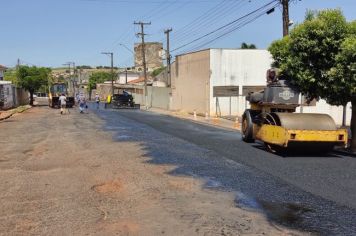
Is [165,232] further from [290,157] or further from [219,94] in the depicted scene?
[219,94]

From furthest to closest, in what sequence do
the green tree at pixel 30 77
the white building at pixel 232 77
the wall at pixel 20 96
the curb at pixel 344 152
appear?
the green tree at pixel 30 77
the wall at pixel 20 96
the white building at pixel 232 77
the curb at pixel 344 152

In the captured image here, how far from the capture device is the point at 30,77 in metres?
70.7

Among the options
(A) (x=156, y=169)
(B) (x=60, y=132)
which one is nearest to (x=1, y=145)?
(B) (x=60, y=132)

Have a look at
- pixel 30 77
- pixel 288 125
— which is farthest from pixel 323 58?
pixel 30 77

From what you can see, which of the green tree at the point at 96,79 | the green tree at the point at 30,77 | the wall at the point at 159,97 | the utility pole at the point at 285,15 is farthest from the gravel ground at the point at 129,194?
the green tree at the point at 96,79

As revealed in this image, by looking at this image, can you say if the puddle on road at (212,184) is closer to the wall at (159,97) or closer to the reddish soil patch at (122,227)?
the reddish soil patch at (122,227)

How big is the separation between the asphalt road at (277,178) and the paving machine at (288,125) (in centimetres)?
42

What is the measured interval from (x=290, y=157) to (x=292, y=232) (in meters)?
8.24

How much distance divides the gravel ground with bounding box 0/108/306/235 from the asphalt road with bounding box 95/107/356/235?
0.05 m

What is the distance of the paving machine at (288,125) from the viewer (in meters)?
14.9

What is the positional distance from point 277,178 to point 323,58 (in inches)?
248

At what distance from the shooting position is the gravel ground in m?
7.07

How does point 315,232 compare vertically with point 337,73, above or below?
below

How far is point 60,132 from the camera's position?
21938 millimetres
